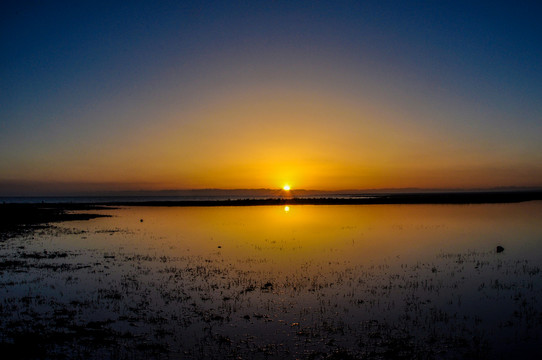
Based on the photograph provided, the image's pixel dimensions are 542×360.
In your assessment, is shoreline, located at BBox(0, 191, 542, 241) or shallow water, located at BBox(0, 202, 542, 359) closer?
shallow water, located at BBox(0, 202, 542, 359)

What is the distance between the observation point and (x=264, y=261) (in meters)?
25.2

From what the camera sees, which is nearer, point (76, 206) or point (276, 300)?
point (276, 300)

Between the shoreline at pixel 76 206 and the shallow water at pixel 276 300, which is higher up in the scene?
the shoreline at pixel 76 206

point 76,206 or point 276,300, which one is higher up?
point 76,206

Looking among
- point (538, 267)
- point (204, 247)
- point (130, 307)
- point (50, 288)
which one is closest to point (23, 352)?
point (130, 307)

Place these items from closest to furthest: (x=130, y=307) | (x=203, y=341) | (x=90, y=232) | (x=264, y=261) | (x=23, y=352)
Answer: (x=23, y=352) < (x=203, y=341) < (x=130, y=307) < (x=264, y=261) < (x=90, y=232)

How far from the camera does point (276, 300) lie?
1641 cm

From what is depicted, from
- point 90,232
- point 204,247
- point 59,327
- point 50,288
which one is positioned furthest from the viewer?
point 90,232

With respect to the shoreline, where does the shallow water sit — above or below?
below

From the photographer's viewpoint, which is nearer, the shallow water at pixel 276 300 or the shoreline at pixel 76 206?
the shallow water at pixel 276 300

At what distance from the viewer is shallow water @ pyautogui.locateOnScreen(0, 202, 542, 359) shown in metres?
11.9

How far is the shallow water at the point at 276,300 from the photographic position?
11.9m

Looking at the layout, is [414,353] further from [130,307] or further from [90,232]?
[90,232]

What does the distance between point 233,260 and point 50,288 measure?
1114cm
